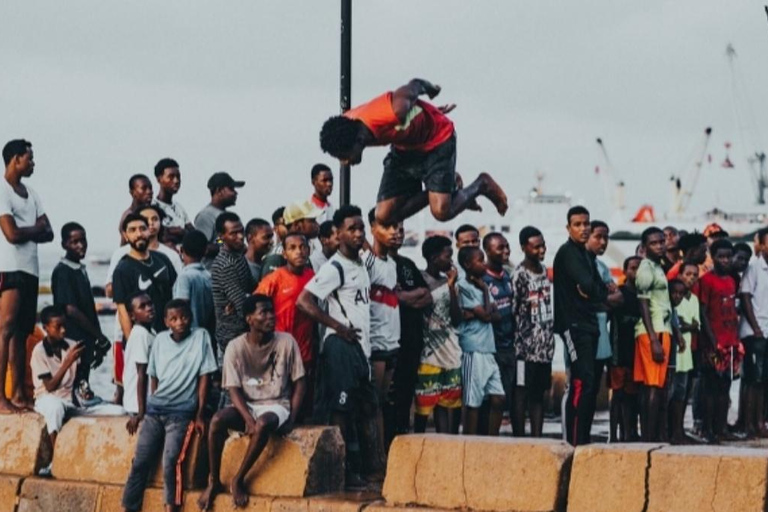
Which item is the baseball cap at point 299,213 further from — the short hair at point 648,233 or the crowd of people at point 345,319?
the short hair at point 648,233

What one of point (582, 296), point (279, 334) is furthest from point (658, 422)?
point (279, 334)

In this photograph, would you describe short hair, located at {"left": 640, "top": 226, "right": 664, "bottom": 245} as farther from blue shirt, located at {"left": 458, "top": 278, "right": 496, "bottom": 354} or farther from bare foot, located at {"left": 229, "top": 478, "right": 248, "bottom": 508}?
bare foot, located at {"left": 229, "top": 478, "right": 248, "bottom": 508}

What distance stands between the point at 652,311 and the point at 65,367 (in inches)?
198

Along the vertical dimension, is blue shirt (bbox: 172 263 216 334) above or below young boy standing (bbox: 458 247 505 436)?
above

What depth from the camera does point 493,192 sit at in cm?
1078

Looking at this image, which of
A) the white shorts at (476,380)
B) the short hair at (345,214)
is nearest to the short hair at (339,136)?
the short hair at (345,214)

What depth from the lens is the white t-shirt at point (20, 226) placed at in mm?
11477

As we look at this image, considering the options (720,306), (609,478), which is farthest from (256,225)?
(720,306)

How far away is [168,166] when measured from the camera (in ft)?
42.2

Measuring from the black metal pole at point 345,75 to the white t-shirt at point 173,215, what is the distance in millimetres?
2000

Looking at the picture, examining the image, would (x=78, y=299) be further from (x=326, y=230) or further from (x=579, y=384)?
(x=579, y=384)

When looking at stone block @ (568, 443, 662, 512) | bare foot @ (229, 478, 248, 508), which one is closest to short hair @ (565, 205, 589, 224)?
stone block @ (568, 443, 662, 512)

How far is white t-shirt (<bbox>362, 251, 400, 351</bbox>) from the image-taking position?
1108cm

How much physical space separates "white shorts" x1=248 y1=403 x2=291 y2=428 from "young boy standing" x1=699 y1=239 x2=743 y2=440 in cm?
546
